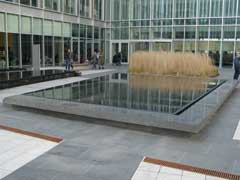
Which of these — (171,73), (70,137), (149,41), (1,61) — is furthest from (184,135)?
(149,41)

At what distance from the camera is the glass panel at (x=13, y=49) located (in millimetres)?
20984

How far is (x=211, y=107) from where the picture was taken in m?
7.79

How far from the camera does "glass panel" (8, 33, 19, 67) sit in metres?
21.0

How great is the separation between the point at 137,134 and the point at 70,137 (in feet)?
4.79

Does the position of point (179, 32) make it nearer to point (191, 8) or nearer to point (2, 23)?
point (191, 8)

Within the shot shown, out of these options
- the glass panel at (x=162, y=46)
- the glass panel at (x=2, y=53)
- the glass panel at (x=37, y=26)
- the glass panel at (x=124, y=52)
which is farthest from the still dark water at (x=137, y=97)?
the glass panel at (x=124, y=52)

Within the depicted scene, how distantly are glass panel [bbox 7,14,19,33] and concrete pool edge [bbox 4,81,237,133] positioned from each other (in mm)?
13612

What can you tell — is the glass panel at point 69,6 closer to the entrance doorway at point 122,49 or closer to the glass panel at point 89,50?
the glass panel at point 89,50

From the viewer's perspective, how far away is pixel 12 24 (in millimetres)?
20922

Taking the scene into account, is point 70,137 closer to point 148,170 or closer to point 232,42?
point 148,170

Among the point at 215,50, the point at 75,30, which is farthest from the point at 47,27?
the point at 215,50

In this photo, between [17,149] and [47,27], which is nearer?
[17,149]

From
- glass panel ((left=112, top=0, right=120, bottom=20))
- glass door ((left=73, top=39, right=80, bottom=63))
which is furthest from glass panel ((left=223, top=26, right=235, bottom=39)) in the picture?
glass door ((left=73, top=39, right=80, bottom=63))

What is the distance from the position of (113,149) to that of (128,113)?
162 cm
